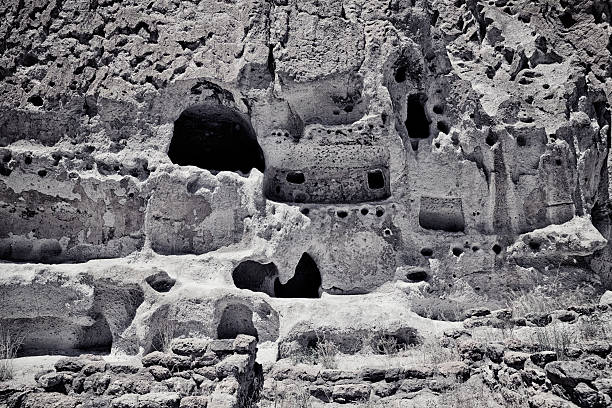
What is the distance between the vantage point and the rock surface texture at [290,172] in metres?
8.62

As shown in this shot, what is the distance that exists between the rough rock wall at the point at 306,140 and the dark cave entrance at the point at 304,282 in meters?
1.00

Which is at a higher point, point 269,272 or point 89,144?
point 89,144

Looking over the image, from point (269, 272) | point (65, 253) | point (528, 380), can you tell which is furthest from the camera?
point (269, 272)

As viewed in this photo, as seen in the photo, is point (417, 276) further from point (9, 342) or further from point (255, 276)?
point (9, 342)

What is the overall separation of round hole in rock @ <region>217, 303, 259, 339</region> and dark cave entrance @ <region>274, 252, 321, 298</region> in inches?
59.2

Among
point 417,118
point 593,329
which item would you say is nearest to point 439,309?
point 593,329

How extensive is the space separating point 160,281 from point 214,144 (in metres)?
→ 3.62

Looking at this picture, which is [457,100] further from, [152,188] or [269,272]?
[152,188]

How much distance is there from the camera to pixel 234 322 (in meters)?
8.80

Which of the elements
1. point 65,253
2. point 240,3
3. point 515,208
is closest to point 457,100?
point 515,208

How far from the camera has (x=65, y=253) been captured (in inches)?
→ 357

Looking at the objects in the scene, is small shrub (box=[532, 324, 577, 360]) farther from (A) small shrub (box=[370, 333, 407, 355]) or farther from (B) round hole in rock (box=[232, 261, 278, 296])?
(B) round hole in rock (box=[232, 261, 278, 296])

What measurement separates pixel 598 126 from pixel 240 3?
269 inches

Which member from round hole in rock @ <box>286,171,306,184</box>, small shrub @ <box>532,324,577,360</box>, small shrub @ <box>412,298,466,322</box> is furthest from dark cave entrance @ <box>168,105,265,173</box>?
small shrub @ <box>532,324,577,360</box>
